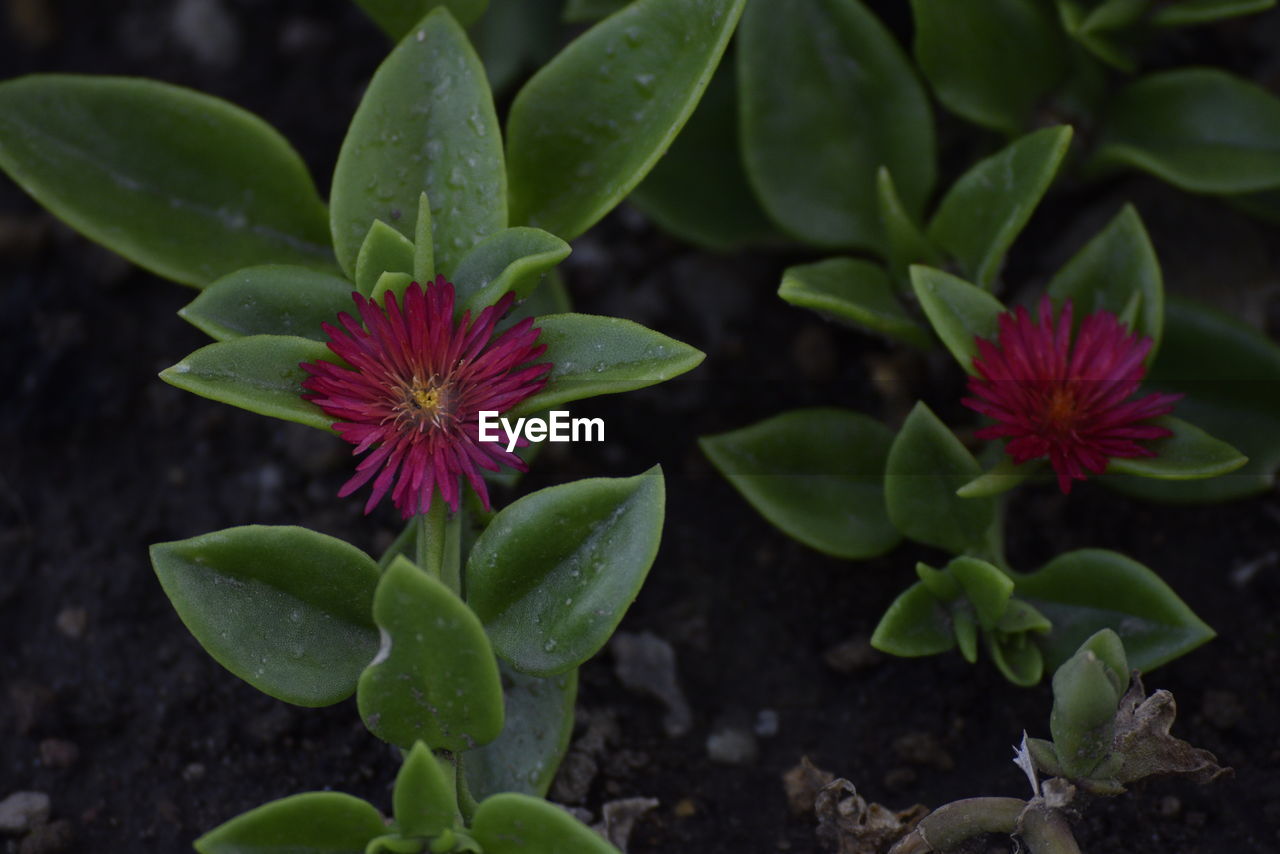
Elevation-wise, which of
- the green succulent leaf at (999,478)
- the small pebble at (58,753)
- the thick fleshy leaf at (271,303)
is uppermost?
the thick fleshy leaf at (271,303)

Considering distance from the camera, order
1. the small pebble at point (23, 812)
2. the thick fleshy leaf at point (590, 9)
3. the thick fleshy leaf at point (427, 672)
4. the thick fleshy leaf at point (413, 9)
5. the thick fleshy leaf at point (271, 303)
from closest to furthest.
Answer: the thick fleshy leaf at point (427, 672) → the thick fleshy leaf at point (271, 303) → the small pebble at point (23, 812) → the thick fleshy leaf at point (413, 9) → the thick fleshy leaf at point (590, 9)

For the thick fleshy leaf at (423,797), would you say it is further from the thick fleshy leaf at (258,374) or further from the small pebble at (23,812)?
the small pebble at (23,812)

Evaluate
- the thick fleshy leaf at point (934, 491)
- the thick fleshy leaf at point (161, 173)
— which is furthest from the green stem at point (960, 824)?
the thick fleshy leaf at point (161, 173)

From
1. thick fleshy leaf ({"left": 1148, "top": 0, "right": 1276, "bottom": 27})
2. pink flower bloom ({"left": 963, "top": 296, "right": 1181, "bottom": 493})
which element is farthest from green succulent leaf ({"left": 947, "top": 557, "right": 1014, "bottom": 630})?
thick fleshy leaf ({"left": 1148, "top": 0, "right": 1276, "bottom": 27})

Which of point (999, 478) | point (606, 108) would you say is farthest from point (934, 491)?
point (606, 108)

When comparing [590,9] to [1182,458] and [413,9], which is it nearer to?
[413,9]
